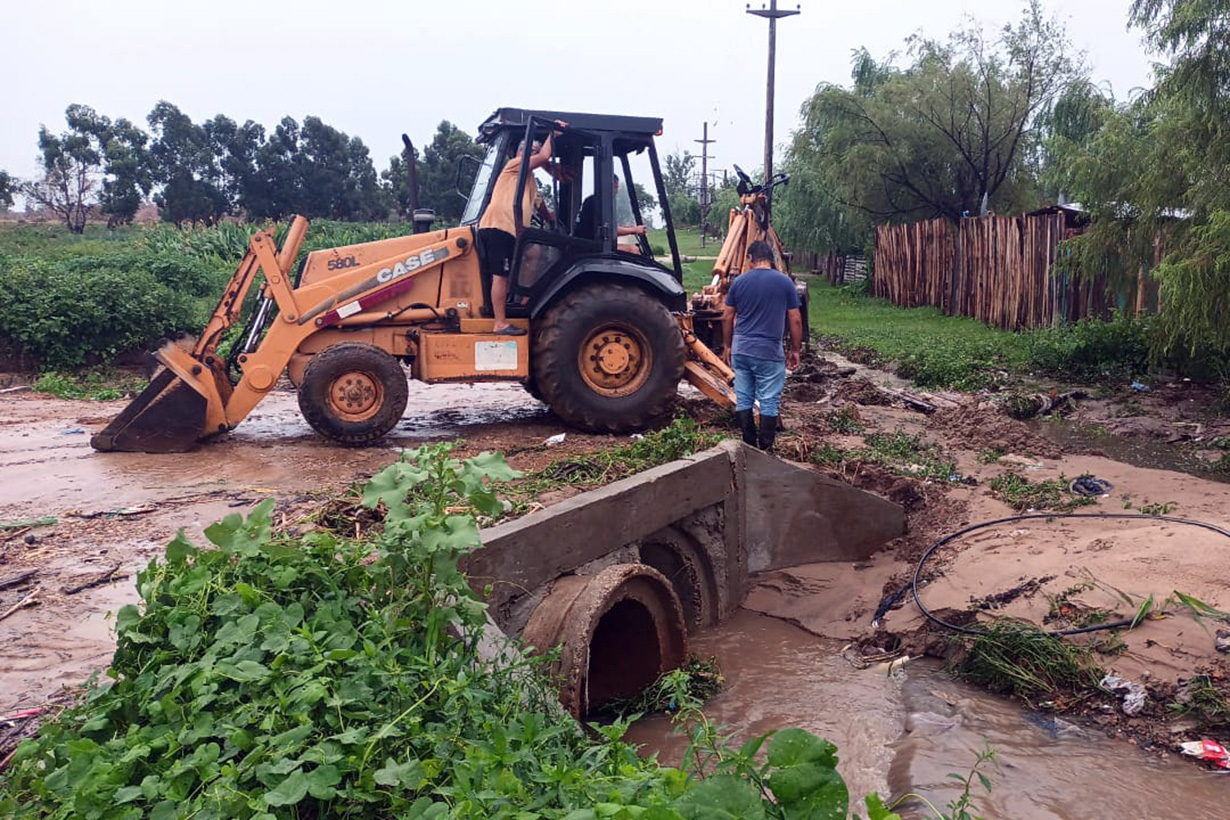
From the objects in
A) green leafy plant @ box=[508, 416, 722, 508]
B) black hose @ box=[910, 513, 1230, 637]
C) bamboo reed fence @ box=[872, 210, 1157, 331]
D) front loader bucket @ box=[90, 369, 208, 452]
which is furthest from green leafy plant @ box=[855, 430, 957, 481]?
bamboo reed fence @ box=[872, 210, 1157, 331]

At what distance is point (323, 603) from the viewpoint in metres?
3.36

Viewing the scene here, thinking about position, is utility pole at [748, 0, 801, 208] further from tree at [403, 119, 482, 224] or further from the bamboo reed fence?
tree at [403, 119, 482, 224]

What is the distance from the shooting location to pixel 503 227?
862 centimetres

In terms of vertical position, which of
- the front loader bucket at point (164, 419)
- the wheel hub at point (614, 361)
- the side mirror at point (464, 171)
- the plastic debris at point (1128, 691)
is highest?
the side mirror at point (464, 171)

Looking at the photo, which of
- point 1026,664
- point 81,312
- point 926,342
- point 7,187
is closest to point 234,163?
point 7,187

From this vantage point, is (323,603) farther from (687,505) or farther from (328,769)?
(687,505)

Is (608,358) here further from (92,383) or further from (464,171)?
(92,383)

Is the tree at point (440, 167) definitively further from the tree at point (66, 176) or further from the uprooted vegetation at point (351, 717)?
the uprooted vegetation at point (351, 717)

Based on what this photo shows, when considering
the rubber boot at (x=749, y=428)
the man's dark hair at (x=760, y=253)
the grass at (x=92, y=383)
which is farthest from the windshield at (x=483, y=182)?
the grass at (x=92, y=383)

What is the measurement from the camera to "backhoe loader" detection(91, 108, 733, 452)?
7.99 metres

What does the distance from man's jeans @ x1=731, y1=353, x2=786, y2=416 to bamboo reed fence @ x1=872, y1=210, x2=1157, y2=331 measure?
7.09 meters

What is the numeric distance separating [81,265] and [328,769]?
17263 mm

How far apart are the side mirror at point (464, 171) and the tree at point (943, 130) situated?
54.1 feet

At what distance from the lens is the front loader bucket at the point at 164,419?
777 cm
